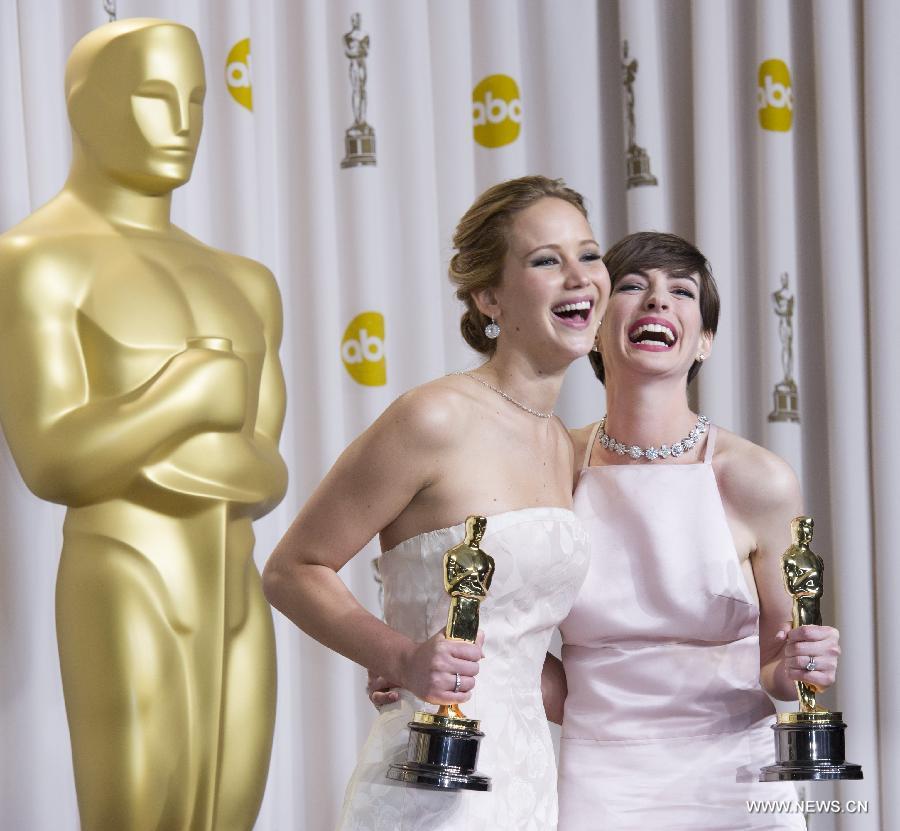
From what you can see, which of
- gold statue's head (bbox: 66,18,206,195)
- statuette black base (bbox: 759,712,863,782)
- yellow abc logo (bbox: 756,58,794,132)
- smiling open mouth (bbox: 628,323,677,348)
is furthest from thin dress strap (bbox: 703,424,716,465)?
yellow abc logo (bbox: 756,58,794,132)

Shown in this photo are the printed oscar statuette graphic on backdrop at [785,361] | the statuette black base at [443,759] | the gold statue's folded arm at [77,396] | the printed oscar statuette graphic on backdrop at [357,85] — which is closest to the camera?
the statuette black base at [443,759]

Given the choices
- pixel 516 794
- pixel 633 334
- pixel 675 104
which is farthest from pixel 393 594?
pixel 675 104

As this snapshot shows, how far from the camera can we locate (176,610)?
2010 millimetres

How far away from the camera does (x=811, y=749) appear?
1.84 metres

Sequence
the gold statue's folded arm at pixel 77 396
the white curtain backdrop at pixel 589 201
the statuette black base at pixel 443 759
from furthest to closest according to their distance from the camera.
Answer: the white curtain backdrop at pixel 589 201 < the gold statue's folded arm at pixel 77 396 < the statuette black base at pixel 443 759

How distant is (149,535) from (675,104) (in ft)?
6.68

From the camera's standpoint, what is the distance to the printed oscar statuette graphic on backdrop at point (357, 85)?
3133 millimetres

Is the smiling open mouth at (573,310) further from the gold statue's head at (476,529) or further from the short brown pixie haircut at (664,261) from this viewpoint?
the gold statue's head at (476,529)

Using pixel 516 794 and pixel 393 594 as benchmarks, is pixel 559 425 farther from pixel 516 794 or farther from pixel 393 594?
pixel 516 794

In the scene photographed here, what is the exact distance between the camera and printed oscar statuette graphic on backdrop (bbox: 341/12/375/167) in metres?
3.13

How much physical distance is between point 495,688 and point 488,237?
657mm

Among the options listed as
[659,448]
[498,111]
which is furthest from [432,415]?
[498,111]

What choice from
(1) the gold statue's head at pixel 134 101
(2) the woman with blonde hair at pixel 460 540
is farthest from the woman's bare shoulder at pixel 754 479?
(1) the gold statue's head at pixel 134 101

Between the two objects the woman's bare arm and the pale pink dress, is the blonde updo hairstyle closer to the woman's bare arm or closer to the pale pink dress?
the woman's bare arm
